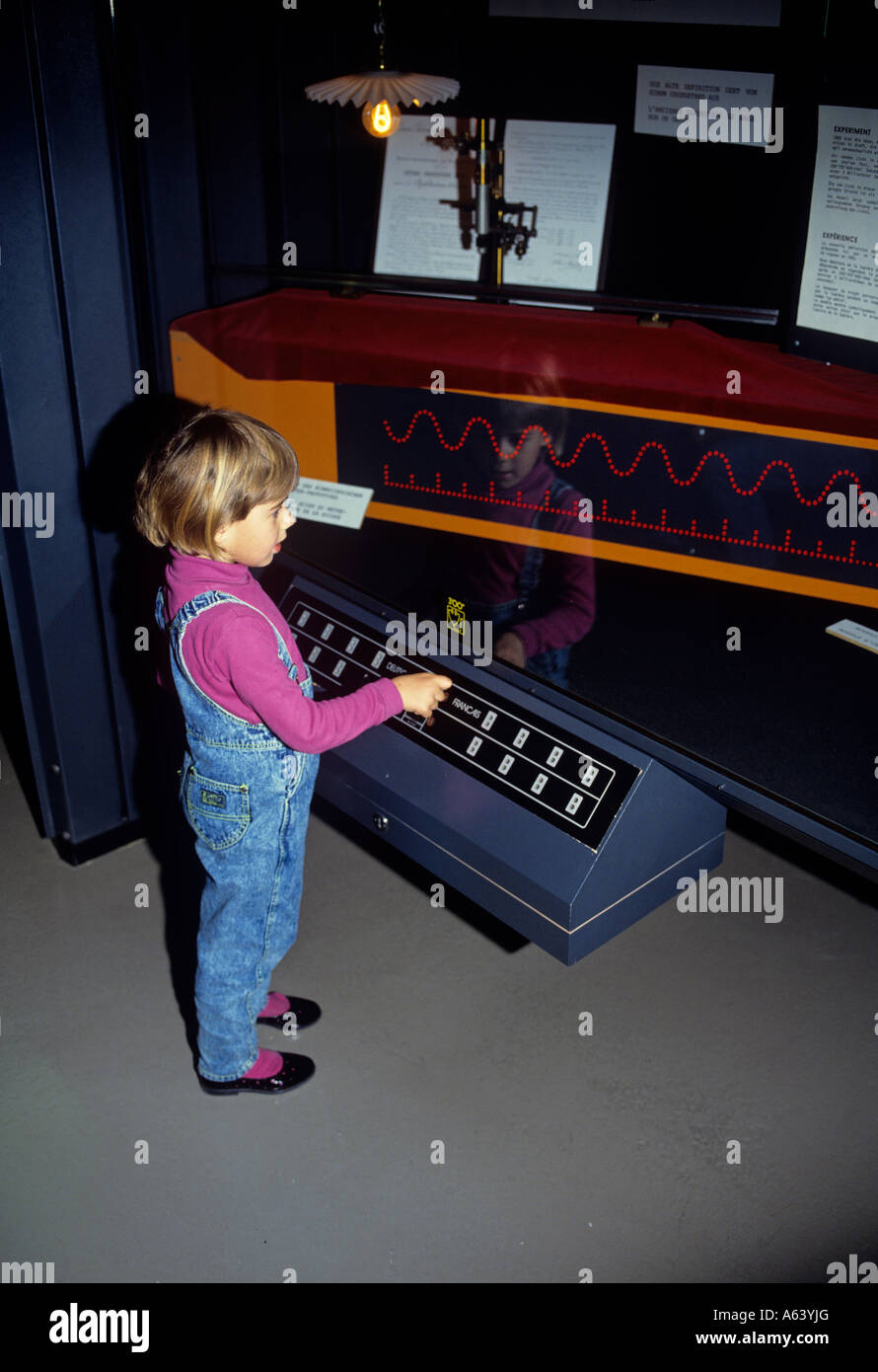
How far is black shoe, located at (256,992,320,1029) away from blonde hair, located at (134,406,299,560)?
2.69ft

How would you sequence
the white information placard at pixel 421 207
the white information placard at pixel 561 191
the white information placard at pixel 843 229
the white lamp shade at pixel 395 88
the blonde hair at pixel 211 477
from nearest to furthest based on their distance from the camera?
the blonde hair at pixel 211 477 < the white information placard at pixel 843 229 < the white lamp shade at pixel 395 88 < the white information placard at pixel 561 191 < the white information placard at pixel 421 207

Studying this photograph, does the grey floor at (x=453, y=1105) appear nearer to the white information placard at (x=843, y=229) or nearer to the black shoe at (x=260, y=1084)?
the black shoe at (x=260, y=1084)

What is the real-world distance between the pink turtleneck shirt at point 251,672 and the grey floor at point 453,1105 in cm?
63

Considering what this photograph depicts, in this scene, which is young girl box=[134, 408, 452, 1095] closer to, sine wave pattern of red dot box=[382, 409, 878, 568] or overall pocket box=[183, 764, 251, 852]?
overall pocket box=[183, 764, 251, 852]

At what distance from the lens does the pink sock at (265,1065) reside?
177 centimetres

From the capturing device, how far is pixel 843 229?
1545 mm

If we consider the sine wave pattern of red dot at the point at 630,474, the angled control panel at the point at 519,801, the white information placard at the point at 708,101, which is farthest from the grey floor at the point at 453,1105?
the white information placard at the point at 708,101

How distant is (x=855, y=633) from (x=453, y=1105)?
90 centimetres

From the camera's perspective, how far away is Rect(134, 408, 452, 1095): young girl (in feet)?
4.63

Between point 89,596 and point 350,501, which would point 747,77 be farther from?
point 89,596

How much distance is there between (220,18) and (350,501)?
89cm

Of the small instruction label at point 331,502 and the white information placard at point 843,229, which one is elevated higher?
the white information placard at point 843,229

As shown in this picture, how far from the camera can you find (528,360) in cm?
168
